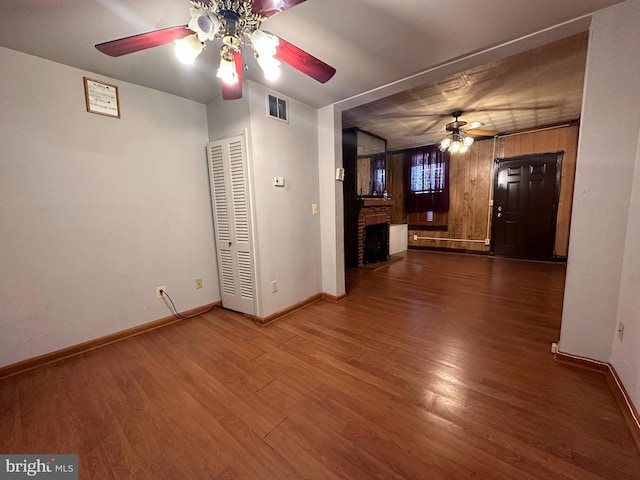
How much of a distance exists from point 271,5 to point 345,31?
2.58 feet

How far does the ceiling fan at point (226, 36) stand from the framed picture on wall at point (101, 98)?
123cm

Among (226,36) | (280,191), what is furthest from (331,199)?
(226,36)

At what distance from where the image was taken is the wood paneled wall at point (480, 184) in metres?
4.43

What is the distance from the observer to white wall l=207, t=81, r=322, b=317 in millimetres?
2391

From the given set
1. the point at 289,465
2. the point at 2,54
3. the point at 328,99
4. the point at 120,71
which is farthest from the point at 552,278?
the point at 2,54

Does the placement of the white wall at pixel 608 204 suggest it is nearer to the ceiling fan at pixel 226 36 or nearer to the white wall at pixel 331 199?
the ceiling fan at pixel 226 36

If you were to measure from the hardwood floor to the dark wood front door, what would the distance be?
3.08 metres

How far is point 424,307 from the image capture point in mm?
2840

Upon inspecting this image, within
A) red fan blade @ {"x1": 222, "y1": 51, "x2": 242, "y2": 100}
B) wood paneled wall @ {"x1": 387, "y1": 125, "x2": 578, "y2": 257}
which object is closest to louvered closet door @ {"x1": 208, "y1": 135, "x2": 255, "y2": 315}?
red fan blade @ {"x1": 222, "y1": 51, "x2": 242, "y2": 100}

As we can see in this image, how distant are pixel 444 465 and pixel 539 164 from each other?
5570mm

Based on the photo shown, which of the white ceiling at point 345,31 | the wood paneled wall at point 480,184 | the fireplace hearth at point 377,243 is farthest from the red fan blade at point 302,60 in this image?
the wood paneled wall at point 480,184

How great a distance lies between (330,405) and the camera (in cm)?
148
